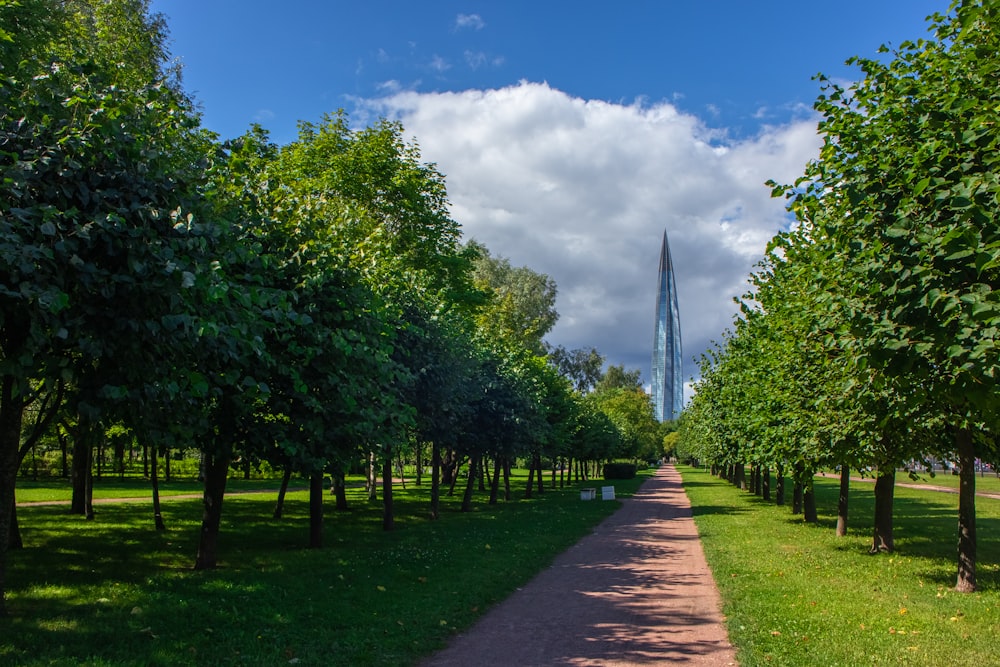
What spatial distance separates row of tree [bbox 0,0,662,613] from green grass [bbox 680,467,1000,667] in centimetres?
631

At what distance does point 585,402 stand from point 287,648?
46880 millimetres

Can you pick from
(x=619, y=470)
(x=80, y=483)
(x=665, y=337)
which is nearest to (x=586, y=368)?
(x=619, y=470)

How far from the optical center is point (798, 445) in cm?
1692

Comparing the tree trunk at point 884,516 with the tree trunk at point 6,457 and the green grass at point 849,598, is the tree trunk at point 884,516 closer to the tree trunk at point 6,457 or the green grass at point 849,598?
the green grass at point 849,598

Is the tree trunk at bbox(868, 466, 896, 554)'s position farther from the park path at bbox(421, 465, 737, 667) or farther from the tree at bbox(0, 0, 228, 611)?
the tree at bbox(0, 0, 228, 611)

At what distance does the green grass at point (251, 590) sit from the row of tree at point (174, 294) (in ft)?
3.59

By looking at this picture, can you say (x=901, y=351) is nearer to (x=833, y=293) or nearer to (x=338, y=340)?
(x=833, y=293)

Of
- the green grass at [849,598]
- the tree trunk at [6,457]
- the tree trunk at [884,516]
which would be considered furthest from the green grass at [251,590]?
the tree trunk at [884,516]

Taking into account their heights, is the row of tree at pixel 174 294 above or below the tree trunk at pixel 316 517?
above

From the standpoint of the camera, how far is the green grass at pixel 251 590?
7.17 meters

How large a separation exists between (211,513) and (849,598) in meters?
10.5

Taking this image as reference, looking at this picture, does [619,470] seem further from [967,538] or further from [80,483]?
[967,538]

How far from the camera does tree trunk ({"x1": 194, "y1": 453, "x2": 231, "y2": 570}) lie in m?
12.2

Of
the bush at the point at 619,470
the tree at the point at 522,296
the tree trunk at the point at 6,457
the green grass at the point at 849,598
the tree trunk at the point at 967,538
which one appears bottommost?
the bush at the point at 619,470
